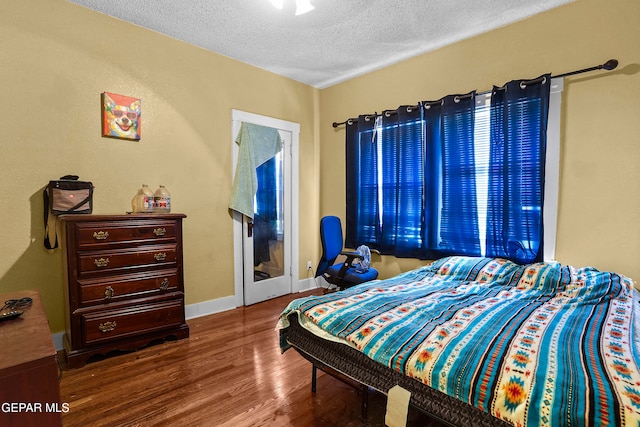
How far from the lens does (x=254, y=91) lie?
3713mm

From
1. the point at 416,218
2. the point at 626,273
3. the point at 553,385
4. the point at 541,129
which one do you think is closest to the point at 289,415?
the point at 553,385

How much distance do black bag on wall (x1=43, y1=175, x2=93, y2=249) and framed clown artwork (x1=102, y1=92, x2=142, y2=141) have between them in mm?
517

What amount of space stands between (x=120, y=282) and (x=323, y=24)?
112 inches

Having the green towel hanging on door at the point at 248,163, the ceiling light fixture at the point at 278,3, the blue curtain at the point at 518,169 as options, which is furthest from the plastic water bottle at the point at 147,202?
the blue curtain at the point at 518,169

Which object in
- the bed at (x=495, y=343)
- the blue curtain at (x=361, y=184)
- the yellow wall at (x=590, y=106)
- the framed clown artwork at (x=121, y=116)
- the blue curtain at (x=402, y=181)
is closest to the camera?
the bed at (x=495, y=343)

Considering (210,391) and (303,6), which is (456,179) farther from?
(210,391)

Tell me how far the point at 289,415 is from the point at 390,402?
0.73 m

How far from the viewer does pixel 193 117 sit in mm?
3244

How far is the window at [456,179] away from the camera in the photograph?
2590 mm

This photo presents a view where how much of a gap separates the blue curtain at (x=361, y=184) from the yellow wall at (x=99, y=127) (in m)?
1.08

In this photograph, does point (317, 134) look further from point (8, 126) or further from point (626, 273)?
point (626, 273)

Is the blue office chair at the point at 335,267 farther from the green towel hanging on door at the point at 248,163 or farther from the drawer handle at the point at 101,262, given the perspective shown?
the drawer handle at the point at 101,262

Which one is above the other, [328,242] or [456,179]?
[456,179]

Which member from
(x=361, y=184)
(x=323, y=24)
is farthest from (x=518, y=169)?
(x=323, y=24)
